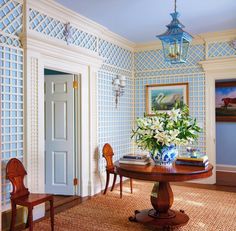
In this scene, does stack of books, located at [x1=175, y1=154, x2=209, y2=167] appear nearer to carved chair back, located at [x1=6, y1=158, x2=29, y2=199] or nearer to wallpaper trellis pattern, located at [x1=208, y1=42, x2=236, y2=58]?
carved chair back, located at [x1=6, y1=158, x2=29, y2=199]

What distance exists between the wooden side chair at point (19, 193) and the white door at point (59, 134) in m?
1.38

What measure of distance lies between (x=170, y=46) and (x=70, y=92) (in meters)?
2.11

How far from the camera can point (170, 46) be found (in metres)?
3.00

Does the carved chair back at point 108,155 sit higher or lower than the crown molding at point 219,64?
lower

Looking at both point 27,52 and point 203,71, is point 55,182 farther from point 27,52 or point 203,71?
point 203,71

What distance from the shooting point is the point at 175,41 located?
9.69 feet

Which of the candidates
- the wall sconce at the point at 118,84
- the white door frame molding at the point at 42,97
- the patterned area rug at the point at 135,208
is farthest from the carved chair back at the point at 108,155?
the wall sconce at the point at 118,84

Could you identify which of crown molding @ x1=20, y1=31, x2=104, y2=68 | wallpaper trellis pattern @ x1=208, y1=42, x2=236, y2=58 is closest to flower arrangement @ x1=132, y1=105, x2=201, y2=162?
crown molding @ x1=20, y1=31, x2=104, y2=68

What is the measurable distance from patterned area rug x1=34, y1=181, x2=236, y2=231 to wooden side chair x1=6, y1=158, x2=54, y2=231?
1.37ft

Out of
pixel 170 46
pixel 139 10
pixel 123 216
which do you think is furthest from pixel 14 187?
pixel 139 10

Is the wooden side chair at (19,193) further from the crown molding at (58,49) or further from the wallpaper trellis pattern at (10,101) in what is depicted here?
the crown molding at (58,49)

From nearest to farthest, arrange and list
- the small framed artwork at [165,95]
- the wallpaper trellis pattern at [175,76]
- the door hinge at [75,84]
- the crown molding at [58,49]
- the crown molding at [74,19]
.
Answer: the crown molding at [58,49] < the crown molding at [74,19] < the door hinge at [75,84] < the wallpaper trellis pattern at [175,76] < the small framed artwork at [165,95]

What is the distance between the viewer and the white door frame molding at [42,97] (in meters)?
3.47

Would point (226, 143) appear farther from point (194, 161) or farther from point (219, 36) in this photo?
point (194, 161)
